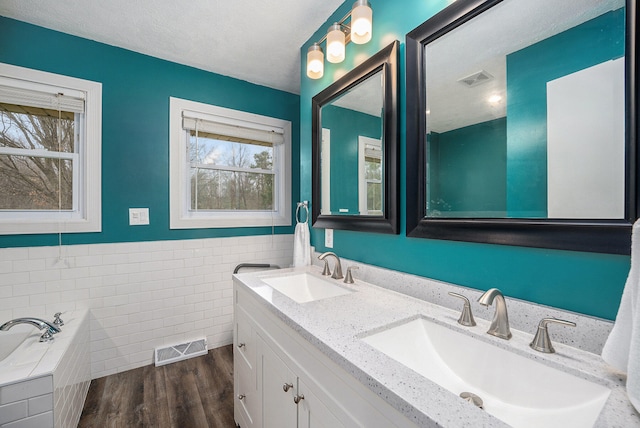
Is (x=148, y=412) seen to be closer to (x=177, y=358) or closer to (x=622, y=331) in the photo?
(x=177, y=358)

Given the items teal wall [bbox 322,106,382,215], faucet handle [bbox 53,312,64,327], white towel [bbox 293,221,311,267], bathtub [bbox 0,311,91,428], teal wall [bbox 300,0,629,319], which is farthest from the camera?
white towel [bbox 293,221,311,267]

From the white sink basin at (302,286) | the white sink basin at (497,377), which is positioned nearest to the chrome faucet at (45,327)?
the white sink basin at (302,286)

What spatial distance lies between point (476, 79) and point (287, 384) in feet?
4.30

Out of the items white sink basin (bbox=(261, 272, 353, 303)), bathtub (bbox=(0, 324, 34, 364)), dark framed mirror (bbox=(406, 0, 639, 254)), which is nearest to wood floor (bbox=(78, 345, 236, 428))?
bathtub (bbox=(0, 324, 34, 364))

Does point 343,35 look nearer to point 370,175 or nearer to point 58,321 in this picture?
point 370,175

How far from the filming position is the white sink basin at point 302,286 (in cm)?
151

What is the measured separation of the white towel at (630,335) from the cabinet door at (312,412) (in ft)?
2.04

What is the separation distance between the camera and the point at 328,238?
5.88ft

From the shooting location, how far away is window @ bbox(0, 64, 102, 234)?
1773 millimetres

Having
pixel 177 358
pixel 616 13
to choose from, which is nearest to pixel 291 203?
pixel 177 358

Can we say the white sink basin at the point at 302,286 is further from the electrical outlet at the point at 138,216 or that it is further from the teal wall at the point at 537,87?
the electrical outlet at the point at 138,216

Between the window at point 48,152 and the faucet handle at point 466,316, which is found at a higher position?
the window at point 48,152

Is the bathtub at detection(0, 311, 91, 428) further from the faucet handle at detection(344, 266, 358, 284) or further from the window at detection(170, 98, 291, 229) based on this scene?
the faucet handle at detection(344, 266, 358, 284)

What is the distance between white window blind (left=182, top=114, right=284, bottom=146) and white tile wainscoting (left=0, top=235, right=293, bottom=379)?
968mm
